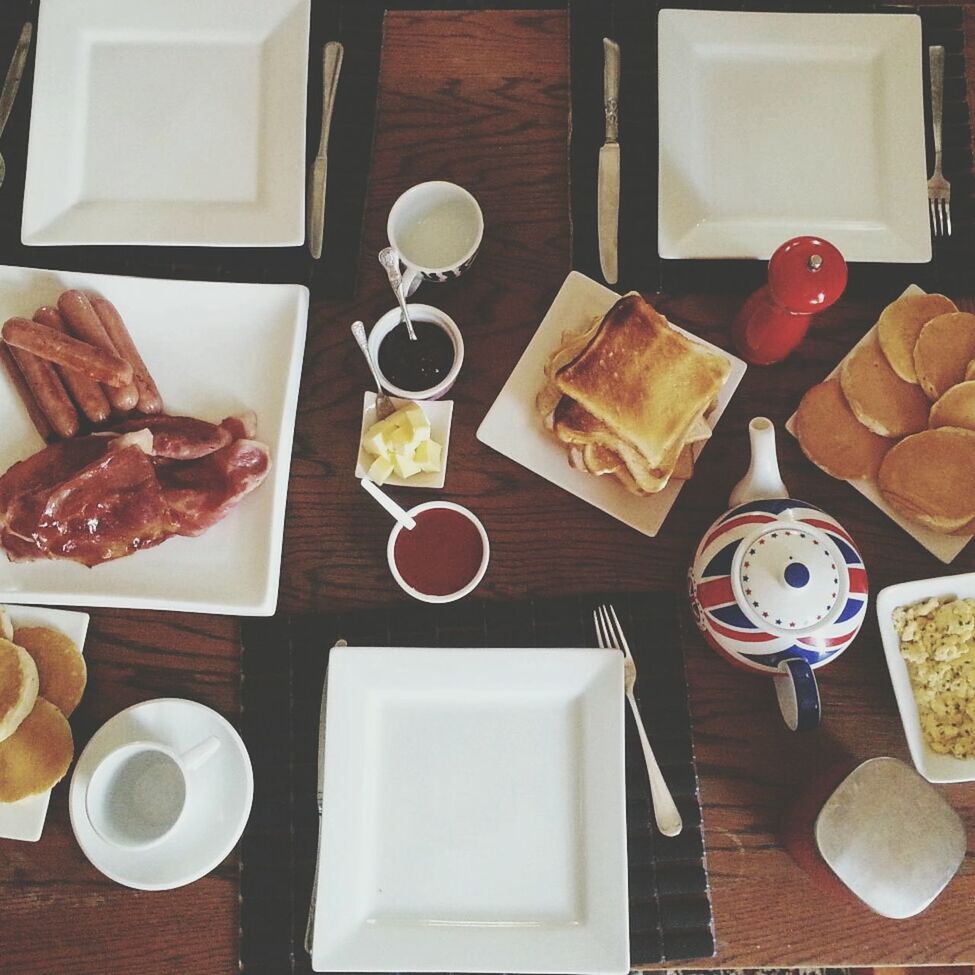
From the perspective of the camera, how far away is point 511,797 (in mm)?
1148

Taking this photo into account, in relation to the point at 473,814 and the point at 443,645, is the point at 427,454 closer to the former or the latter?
the point at 443,645

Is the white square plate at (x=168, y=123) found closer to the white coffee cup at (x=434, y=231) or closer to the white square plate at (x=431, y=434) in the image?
the white coffee cup at (x=434, y=231)

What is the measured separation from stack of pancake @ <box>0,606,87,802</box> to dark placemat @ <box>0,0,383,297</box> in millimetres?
528

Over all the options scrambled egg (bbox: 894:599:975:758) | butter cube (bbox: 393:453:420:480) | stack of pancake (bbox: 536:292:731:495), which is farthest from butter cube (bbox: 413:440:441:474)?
scrambled egg (bbox: 894:599:975:758)

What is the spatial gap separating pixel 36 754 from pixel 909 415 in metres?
1.22

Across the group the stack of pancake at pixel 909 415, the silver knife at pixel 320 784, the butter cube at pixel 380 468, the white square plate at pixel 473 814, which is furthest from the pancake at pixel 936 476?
the silver knife at pixel 320 784

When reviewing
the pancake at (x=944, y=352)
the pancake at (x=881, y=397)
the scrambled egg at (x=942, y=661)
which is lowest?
the scrambled egg at (x=942, y=661)

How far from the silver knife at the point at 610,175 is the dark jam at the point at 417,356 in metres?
0.26

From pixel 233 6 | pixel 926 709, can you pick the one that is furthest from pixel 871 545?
pixel 233 6

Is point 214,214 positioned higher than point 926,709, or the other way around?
point 214,214

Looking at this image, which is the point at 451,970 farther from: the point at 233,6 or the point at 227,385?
the point at 233,6

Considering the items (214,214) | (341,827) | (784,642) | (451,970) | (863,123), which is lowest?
(451,970)

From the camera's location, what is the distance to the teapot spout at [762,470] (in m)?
1.10

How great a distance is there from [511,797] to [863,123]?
1.09 metres
